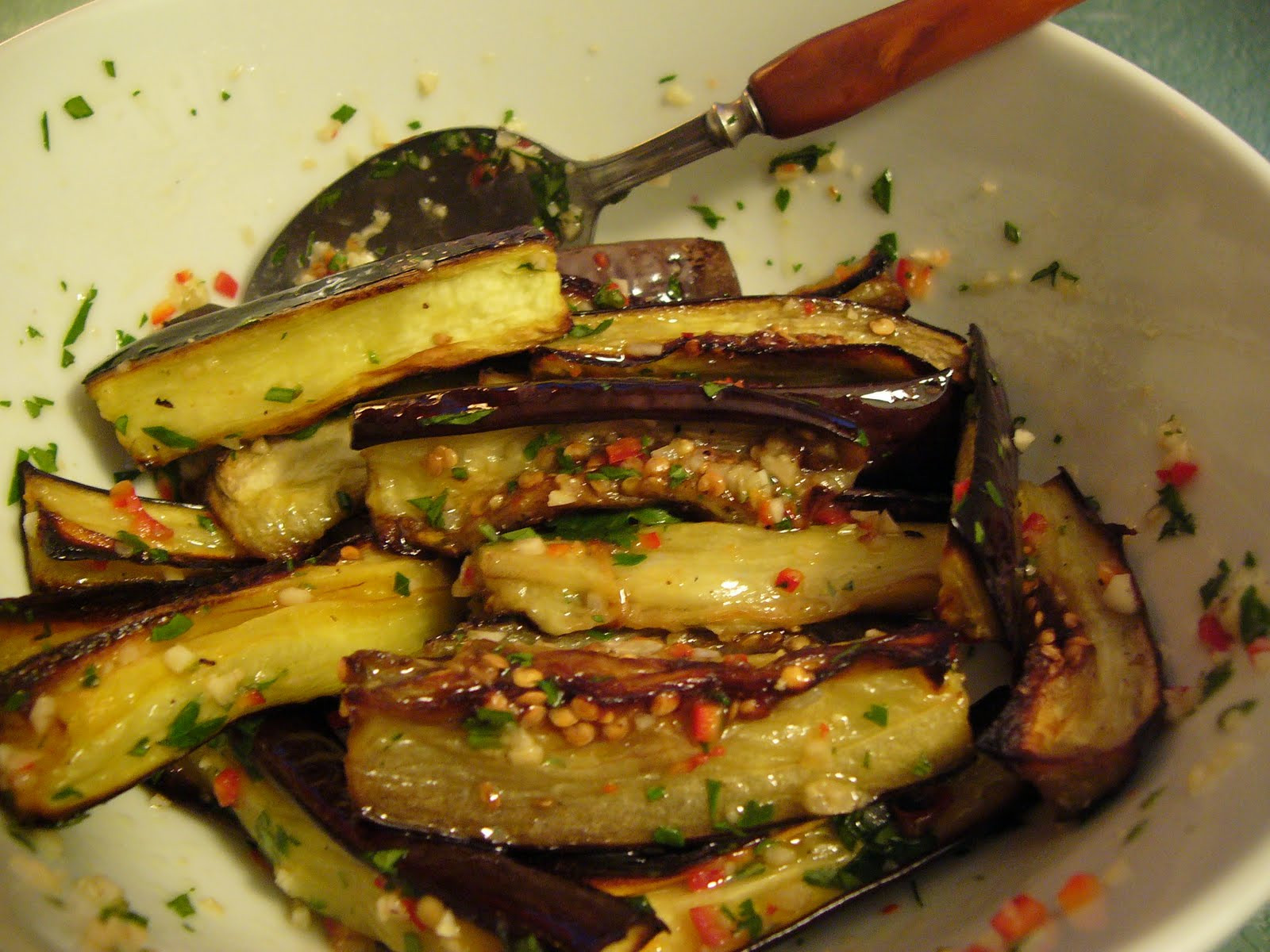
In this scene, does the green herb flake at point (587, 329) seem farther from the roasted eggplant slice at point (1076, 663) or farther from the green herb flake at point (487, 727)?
the roasted eggplant slice at point (1076, 663)

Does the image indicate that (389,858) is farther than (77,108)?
No

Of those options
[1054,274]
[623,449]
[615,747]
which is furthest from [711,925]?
[1054,274]

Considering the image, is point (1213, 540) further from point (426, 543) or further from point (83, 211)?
point (83, 211)

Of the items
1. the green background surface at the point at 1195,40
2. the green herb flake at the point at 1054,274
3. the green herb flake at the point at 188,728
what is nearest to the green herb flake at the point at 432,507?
the green herb flake at the point at 188,728

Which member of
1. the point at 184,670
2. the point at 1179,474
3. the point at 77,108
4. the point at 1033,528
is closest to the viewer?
the point at 184,670

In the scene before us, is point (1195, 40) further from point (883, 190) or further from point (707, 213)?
point (707, 213)

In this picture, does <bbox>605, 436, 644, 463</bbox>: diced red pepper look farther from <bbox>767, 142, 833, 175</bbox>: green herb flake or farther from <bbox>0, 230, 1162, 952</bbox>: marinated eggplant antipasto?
<bbox>767, 142, 833, 175</bbox>: green herb flake

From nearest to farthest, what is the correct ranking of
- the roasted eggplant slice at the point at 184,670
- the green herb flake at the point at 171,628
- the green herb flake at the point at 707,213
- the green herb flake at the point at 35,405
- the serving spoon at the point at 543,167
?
the roasted eggplant slice at the point at 184,670
the green herb flake at the point at 171,628
the green herb flake at the point at 35,405
the serving spoon at the point at 543,167
the green herb flake at the point at 707,213
